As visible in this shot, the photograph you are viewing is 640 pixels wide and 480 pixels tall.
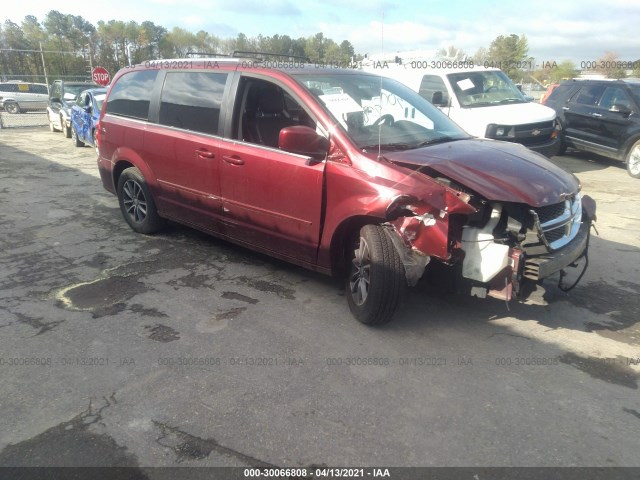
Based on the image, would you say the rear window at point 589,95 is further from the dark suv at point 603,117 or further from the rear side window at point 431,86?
the rear side window at point 431,86

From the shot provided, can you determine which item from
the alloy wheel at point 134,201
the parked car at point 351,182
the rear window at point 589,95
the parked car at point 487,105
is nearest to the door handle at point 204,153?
the parked car at point 351,182

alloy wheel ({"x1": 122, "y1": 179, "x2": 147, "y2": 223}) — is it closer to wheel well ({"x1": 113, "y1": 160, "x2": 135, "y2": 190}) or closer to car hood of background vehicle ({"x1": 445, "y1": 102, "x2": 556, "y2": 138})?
wheel well ({"x1": 113, "y1": 160, "x2": 135, "y2": 190})

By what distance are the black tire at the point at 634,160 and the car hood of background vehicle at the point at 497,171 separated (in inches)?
282

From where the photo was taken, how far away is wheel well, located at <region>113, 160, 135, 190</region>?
18.7ft

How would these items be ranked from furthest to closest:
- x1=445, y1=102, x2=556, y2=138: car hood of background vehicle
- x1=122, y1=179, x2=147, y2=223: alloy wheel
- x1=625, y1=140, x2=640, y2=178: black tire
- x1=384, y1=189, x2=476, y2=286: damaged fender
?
x1=625, y1=140, x2=640, y2=178: black tire, x1=445, y1=102, x2=556, y2=138: car hood of background vehicle, x1=122, y1=179, x2=147, y2=223: alloy wheel, x1=384, y1=189, x2=476, y2=286: damaged fender

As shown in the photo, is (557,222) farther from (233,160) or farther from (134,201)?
(134,201)

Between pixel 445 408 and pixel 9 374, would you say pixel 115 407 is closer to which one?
pixel 9 374

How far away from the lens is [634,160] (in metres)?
9.70

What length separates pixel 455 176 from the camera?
3318 mm

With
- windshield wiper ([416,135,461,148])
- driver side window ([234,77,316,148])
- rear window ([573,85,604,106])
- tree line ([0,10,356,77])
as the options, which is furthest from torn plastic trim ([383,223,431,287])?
tree line ([0,10,356,77])

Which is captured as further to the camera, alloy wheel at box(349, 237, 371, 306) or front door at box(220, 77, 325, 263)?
front door at box(220, 77, 325, 263)

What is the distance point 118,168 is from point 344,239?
3390 millimetres

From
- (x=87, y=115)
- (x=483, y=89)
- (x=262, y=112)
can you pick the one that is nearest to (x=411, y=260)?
(x=262, y=112)

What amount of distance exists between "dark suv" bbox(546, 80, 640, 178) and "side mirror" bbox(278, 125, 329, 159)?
28.5 feet
